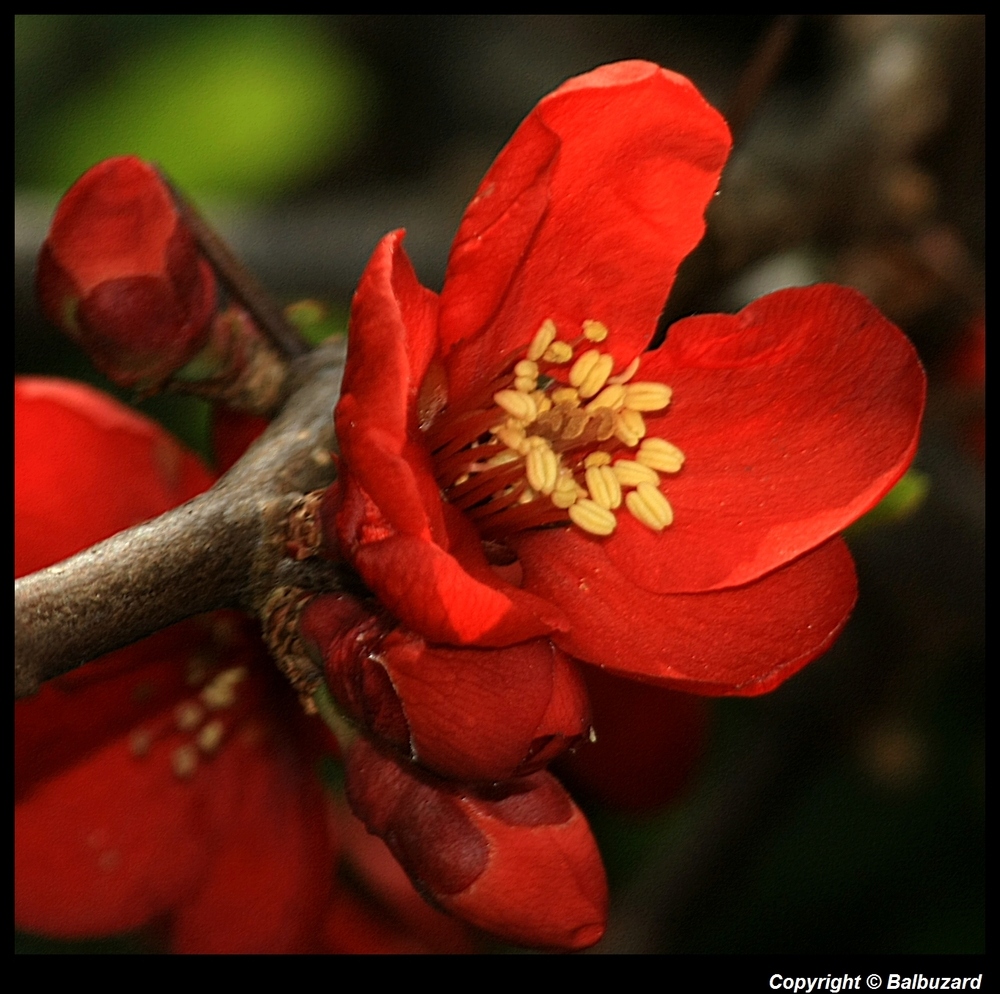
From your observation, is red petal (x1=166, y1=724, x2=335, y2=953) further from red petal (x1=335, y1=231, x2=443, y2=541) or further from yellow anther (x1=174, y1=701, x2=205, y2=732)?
red petal (x1=335, y1=231, x2=443, y2=541)

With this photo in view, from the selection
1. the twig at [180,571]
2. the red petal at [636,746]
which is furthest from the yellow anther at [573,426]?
the red petal at [636,746]

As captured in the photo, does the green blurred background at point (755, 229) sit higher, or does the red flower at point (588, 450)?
the red flower at point (588, 450)

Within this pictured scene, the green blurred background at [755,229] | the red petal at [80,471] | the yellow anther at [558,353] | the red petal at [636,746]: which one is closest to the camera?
the yellow anther at [558,353]

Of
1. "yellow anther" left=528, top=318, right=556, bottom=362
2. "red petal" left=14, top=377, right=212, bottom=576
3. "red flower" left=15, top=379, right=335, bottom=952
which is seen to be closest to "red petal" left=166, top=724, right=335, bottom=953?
"red flower" left=15, top=379, right=335, bottom=952

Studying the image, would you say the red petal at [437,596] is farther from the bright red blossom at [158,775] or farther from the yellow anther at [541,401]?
the bright red blossom at [158,775]

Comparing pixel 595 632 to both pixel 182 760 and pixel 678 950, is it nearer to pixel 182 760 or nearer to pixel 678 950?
pixel 182 760

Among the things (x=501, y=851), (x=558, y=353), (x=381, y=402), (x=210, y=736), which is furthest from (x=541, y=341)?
(x=210, y=736)
